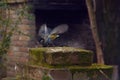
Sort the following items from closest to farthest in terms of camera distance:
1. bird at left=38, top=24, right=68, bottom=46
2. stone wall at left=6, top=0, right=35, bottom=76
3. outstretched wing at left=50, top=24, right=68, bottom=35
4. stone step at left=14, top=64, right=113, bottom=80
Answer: stone step at left=14, top=64, right=113, bottom=80 → bird at left=38, top=24, right=68, bottom=46 → outstretched wing at left=50, top=24, right=68, bottom=35 → stone wall at left=6, top=0, right=35, bottom=76

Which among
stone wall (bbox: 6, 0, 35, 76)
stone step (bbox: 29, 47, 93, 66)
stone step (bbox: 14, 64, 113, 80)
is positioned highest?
stone wall (bbox: 6, 0, 35, 76)

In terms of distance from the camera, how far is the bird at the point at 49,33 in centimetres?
501

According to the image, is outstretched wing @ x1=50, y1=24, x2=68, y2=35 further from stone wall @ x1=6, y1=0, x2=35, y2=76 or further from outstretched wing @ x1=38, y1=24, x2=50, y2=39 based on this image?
stone wall @ x1=6, y1=0, x2=35, y2=76

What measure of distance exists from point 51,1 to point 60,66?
3.24 metres

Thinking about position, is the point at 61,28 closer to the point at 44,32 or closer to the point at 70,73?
the point at 44,32

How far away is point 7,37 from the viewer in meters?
3.66

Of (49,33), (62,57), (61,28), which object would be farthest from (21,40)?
(62,57)

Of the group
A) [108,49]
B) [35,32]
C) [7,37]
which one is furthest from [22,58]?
[7,37]

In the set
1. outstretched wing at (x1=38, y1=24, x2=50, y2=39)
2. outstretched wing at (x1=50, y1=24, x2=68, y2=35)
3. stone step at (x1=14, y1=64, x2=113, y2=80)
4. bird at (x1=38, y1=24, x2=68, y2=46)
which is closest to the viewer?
stone step at (x1=14, y1=64, x2=113, y2=80)

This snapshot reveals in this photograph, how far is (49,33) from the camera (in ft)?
17.6

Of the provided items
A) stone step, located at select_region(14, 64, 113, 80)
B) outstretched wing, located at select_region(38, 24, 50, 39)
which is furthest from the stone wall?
A: stone step, located at select_region(14, 64, 113, 80)

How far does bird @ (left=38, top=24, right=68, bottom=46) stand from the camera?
501 centimetres

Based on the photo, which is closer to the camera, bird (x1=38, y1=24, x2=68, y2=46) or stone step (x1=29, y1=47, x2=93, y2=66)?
stone step (x1=29, y1=47, x2=93, y2=66)

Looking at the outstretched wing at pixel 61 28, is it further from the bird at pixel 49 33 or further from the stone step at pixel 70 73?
the stone step at pixel 70 73
